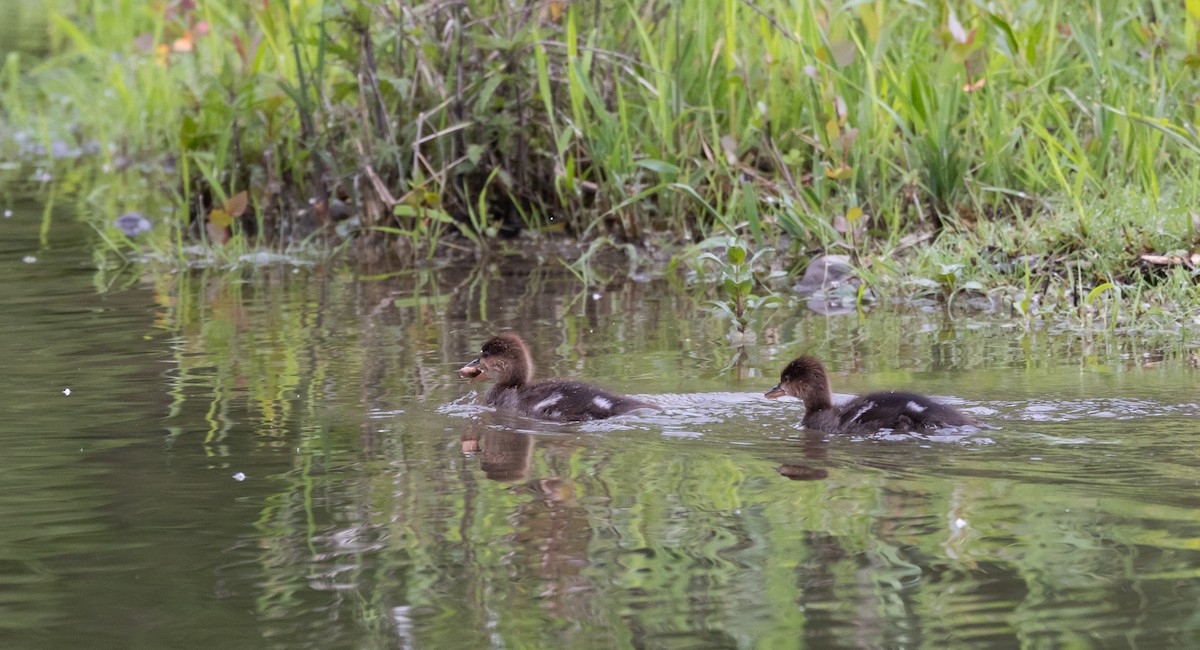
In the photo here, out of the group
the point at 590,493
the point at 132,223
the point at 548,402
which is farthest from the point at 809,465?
the point at 132,223

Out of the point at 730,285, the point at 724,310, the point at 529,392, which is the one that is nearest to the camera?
the point at 529,392

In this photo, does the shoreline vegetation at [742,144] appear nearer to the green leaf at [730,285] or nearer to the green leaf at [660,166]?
the green leaf at [660,166]

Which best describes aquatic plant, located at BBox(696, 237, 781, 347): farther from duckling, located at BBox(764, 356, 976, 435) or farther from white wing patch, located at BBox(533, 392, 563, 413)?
white wing patch, located at BBox(533, 392, 563, 413)

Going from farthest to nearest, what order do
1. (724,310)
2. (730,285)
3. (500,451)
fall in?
(724,310) < (730,285) < (500,451)

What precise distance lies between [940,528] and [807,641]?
3.30 ft

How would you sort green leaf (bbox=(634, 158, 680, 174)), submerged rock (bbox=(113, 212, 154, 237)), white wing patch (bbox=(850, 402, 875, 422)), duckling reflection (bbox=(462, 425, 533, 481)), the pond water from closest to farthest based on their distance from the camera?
the pond water
duckling reflection (bbox=(462, 425, 533, 481))
white wing patch (bbox=(850, 402, 875, 422))
green leaf (bbox=(634, 158, 680, 174))
submerged rock (bbox=(113, 212, 154, 237))

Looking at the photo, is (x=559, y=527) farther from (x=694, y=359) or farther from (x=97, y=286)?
A: (x=97, y=286)

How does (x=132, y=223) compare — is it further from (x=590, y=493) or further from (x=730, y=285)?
(x=590, y=493)

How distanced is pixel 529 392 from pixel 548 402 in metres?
0.26

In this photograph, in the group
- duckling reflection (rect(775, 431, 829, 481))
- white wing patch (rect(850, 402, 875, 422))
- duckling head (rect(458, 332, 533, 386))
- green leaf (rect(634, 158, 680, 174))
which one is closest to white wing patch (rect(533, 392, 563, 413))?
duckling head (rect(458, 332, 533, 386))

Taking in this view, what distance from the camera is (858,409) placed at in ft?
20.7

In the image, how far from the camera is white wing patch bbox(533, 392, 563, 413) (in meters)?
6.81

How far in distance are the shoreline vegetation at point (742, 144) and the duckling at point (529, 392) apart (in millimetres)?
2180

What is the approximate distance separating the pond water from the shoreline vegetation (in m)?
0.82
